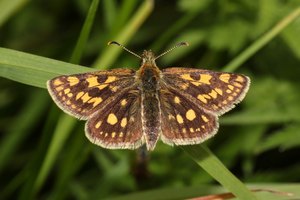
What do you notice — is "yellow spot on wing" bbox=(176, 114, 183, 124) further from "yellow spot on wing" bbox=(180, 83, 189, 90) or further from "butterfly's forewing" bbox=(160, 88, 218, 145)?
"yellow spot on wing" bbox=(180, 83, 189, 90)

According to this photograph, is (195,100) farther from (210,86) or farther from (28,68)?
(28,68)

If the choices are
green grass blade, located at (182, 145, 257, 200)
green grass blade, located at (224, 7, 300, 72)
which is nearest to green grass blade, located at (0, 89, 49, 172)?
green grass blade, located at (224, 7, 300, 72)

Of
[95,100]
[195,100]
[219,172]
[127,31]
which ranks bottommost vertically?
[219,172]

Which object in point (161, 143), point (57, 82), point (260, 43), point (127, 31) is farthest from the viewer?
point (161, 143)

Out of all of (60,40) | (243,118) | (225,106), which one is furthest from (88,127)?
(60,40)

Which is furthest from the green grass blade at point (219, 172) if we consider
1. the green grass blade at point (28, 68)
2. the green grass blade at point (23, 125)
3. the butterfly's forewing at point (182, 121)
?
the green grass blade at point (23, 125)

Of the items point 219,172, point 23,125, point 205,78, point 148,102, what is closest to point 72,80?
point 148,102
